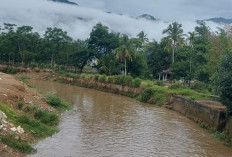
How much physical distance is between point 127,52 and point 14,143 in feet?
147

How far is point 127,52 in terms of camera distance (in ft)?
190

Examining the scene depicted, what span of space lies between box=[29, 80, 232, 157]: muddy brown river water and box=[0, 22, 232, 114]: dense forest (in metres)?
14.9

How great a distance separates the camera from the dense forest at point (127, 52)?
147 feet

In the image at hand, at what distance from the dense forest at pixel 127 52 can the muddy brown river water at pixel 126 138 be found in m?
14.9

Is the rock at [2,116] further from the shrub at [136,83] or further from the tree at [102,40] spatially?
the tree at [102,40]

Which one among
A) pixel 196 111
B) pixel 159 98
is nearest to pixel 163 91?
pixel 159 98

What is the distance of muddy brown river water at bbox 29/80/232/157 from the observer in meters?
16.9

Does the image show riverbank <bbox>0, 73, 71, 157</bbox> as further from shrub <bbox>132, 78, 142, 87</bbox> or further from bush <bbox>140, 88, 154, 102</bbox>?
shrub <bbox>132, 78, 142, 87</bbox>

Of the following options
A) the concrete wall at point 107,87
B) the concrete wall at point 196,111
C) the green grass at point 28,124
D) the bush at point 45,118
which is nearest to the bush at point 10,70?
the concrete wall at point 107,87

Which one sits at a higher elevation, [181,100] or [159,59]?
[159,59]

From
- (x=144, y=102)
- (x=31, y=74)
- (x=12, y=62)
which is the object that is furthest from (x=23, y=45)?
(x=144, y=102)

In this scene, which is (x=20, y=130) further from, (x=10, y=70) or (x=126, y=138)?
(x=10, y=70)

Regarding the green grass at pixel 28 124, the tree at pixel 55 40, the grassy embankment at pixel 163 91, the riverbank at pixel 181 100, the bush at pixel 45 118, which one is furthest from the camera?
the tree at pixel 55 40

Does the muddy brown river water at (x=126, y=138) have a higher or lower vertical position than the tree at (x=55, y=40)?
lower
